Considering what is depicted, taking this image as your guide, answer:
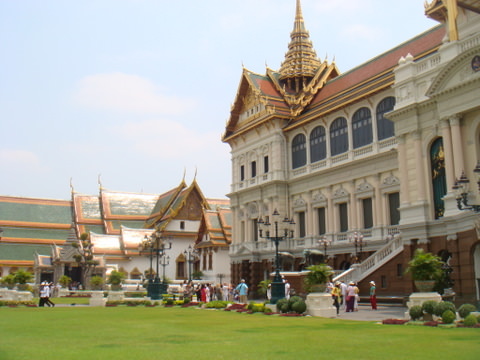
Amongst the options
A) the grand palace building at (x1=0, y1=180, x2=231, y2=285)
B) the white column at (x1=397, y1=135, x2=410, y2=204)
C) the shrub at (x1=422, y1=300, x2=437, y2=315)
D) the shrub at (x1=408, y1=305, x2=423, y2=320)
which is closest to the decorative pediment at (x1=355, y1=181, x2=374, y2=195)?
the white column at (x1=397, y1=135, x2=410, y2=204)

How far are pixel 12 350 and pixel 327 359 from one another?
600 cm

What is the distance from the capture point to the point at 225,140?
48.8 meters

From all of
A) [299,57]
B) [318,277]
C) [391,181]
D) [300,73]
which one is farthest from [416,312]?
[299,57]

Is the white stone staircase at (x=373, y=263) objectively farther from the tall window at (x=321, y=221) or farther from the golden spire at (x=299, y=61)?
the golden spire at (x=299, y=61)

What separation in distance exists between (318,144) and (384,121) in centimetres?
680

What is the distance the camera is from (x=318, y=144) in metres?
40.0

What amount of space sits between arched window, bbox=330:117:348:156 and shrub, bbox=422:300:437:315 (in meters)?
22.1

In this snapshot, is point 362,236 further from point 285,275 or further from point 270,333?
point 270,333

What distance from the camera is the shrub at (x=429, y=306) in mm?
15630

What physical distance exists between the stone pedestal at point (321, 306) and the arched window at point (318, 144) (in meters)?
19.9

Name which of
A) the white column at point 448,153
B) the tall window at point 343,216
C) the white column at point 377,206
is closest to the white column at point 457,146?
the white column at point 448,153

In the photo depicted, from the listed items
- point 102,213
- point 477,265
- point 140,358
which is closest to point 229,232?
point 102,213

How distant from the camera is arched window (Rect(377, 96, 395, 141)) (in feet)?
110

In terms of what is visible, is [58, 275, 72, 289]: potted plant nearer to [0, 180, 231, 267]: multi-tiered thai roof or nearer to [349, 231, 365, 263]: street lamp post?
[0, 180, 231, 267]: multi-tiered thai roof
